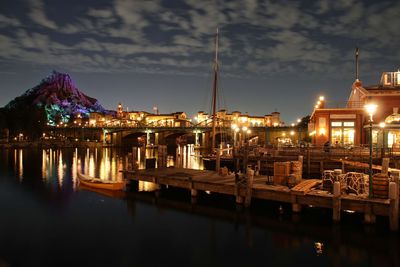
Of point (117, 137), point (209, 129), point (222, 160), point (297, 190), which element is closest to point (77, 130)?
point (117, 137)

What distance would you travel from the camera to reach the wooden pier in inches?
791

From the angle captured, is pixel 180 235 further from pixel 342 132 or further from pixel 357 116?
pixel 357 116

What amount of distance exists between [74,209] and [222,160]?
2232cm

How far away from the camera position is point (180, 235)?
2195 cm

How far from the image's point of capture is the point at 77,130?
159000 mm

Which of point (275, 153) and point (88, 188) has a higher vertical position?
point (275, 153)

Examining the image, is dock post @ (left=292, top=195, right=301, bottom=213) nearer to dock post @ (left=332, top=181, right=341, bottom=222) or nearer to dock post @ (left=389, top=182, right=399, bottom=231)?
dock post @ (left=332, top=181, right=341, bottom=222)

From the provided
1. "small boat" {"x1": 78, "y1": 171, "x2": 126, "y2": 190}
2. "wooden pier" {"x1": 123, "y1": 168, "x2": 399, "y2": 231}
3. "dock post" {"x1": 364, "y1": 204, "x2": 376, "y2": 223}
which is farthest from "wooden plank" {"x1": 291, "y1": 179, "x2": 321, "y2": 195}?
"small boat" {"x1": 78, "y1": 171, "x2": 126, "y2": 190}

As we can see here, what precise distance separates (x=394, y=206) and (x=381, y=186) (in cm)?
142

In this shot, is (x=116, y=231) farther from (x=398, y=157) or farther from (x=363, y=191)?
(x=398, y=157)

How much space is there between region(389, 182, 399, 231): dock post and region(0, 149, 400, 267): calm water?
1.84ft

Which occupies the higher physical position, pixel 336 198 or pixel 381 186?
pixel 381 186

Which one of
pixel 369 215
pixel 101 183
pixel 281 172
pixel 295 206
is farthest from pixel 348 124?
pixel 101 183

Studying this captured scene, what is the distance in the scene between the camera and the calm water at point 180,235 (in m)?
18.1
